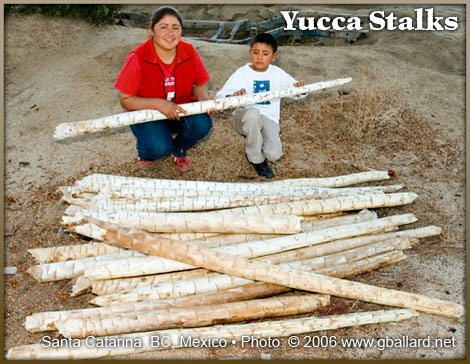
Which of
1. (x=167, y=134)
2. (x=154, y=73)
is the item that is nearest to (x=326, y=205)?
(x=167, y=134)

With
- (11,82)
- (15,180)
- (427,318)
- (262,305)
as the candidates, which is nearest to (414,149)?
(427,318)

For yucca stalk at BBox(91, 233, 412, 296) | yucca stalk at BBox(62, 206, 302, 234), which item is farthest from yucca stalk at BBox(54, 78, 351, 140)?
yucca stalk at BBox(91, 233, 412, 296)

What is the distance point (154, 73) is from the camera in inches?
149

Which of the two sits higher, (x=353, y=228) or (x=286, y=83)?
(x=286, y=83)

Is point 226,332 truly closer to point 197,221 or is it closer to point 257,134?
point 197,221

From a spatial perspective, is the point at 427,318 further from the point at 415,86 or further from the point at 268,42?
the point at 415,86

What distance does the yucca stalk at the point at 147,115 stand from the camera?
10.7ft

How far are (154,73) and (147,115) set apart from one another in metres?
0.50

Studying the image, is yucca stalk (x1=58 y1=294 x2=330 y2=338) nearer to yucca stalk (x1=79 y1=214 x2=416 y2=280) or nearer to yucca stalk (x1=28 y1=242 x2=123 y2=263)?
yucca stalk (x1=79 y1=214 x2=416 y2=280)

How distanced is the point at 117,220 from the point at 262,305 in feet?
3.45

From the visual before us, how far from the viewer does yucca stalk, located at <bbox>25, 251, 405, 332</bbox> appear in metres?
2.58

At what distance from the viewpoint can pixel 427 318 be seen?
9.43ft

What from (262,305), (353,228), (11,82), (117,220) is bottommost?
(262,305)

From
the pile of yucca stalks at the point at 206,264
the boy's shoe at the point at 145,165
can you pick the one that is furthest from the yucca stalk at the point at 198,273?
the boy's shoe at the point at 145,165
